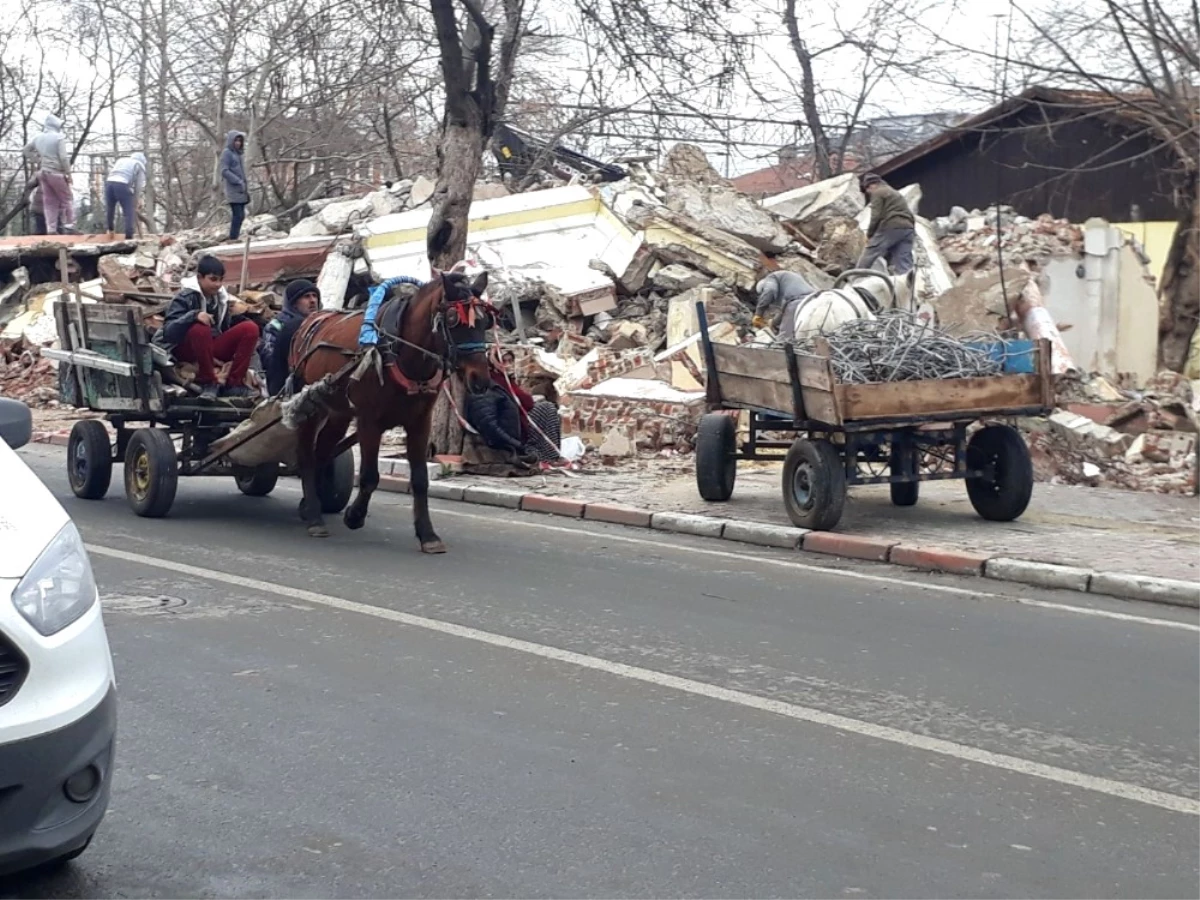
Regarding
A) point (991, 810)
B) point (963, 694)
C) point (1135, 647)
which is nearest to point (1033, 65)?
point (1135, 647)

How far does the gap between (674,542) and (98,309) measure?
4.99 m

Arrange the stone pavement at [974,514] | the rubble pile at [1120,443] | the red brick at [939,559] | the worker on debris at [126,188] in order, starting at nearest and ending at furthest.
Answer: the red brick at [939,559] < the stone pavement at [974,514] < the rubble pile at [1120,443] < the worker on debris at [126,188]

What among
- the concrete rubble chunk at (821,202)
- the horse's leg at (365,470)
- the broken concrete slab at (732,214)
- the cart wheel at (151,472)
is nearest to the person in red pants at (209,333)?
the cart wheel at (151,472)

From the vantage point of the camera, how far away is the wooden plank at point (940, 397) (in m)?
10.4

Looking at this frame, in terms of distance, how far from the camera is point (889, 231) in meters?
16.2

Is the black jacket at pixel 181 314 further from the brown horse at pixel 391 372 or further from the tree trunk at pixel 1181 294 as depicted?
the tree trunk at pixel 1181 294

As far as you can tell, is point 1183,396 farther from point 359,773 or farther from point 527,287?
A: point 359,773

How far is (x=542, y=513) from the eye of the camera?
502 inches

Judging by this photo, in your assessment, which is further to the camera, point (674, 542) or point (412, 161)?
point (412, 161)

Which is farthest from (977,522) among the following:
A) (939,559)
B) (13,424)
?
(13,424)

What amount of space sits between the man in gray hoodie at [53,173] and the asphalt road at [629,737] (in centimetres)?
1874

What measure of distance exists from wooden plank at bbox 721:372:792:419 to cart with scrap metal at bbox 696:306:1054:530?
0.4 inches

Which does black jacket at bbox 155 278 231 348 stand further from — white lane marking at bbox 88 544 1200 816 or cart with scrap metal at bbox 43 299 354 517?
white lane marking at bbox 88 544 1200 816

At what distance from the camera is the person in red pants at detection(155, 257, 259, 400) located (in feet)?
36.6
